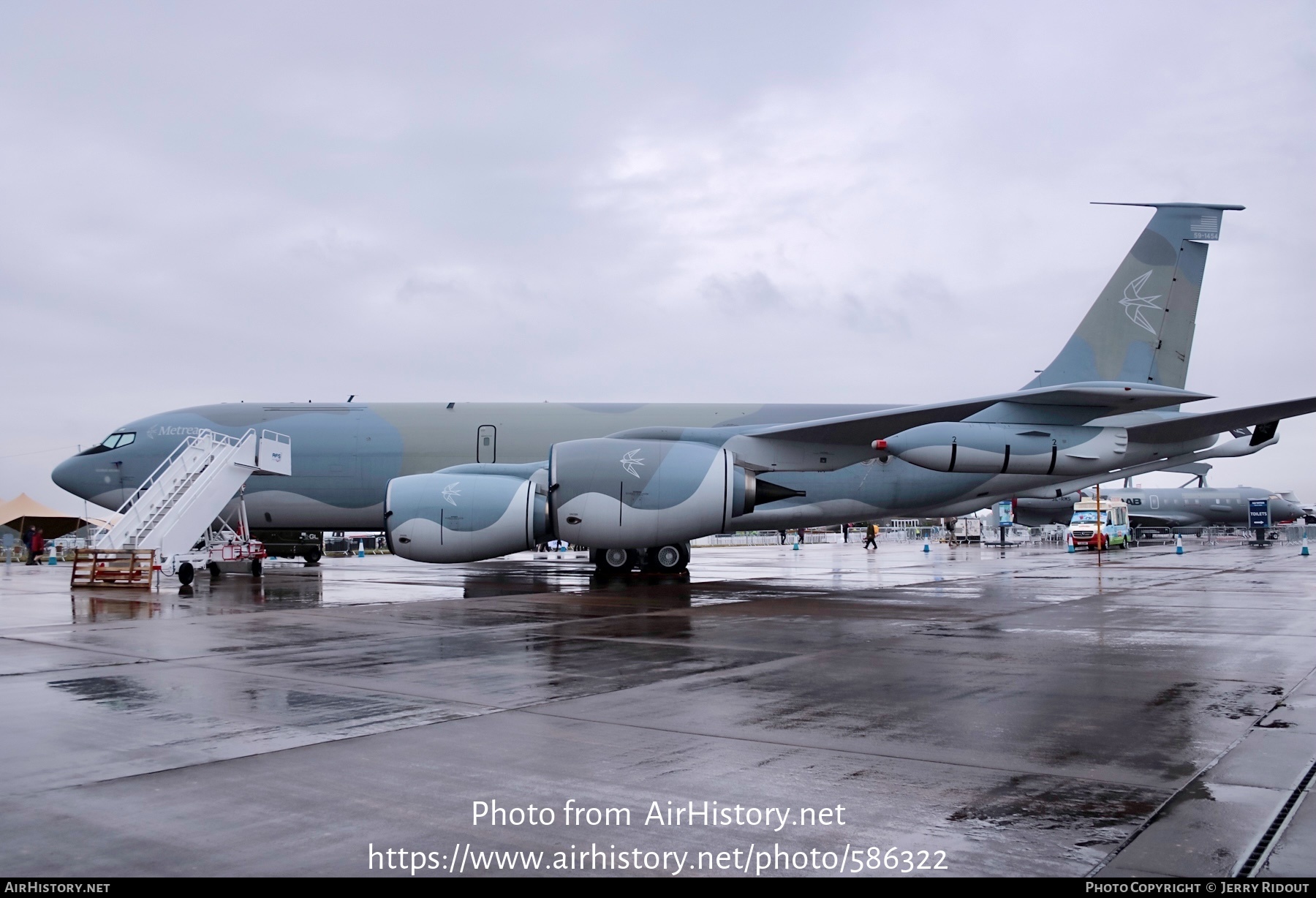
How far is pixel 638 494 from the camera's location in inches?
673

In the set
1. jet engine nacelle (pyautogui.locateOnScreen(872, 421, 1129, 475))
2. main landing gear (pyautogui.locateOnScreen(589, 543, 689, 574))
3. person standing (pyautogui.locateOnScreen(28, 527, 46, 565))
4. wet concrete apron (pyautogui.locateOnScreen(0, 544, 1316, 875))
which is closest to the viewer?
→ wet concrete apron (pyautogui.locateOnScreen(0, 544, 1316, 875))

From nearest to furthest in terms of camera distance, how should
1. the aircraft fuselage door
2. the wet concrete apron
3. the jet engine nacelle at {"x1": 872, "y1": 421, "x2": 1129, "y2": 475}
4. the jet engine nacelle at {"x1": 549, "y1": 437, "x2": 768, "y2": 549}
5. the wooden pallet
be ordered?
the wet concrete apron
the jet engine nacelle at {"x1": 872, "y1": 421, "x2": 1129, "y2": 475}
the jet engine nacelle at {"x1": 549, "y1": 437, "x2": 768, "y2": 549}
the wooden pallet
the aircraft fuselage door

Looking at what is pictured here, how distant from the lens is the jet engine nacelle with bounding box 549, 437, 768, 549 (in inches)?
674

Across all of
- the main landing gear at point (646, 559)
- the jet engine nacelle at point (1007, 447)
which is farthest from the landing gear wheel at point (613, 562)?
the jet engine nacelle at point (1007, 447)

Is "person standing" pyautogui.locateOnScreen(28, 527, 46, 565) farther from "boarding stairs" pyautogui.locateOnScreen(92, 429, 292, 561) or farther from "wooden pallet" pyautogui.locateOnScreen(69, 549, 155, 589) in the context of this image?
"wooden pallet" pyautogui.locateOnScreen(69, 549, 155, 589)

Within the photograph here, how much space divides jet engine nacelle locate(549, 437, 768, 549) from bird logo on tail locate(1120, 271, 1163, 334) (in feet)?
33.1

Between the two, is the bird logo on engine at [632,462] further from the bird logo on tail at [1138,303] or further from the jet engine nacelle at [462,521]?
the bird logo on tail at [1138,303]

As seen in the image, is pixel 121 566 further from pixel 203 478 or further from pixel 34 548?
pixel 34 548

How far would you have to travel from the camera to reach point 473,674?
25.7 feet

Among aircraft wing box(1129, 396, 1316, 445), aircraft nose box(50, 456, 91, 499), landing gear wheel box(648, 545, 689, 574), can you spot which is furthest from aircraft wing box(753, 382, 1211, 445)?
aircraft nose box(50, 456, 91, 499)

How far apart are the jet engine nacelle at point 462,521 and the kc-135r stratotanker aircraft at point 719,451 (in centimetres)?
3

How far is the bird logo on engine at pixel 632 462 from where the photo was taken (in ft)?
56.2

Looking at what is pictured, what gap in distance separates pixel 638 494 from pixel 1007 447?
22.5 feet

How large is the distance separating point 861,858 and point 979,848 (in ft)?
1.57
